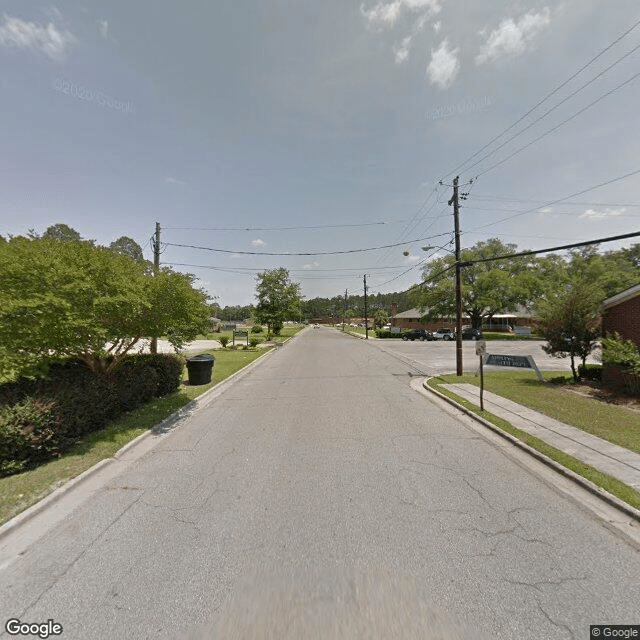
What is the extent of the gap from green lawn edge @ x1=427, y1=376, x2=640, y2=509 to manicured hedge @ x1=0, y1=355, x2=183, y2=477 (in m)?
8.50

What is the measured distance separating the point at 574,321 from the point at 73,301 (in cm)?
1552

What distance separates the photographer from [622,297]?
409 inches

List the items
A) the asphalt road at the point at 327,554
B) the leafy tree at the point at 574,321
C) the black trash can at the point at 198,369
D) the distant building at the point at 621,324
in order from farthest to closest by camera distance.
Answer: the black trash can at the point at 198,369
the leafy tree at the point at 574,321
the distant building at the point at 621,324
the asphalt road at the point at 327,554

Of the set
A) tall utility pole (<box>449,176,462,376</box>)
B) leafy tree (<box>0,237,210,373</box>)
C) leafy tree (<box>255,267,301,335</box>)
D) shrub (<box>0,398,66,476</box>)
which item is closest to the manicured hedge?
shrub (<box>0,398,66,476</box>)

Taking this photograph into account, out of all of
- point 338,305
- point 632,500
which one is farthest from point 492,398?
point 338,305

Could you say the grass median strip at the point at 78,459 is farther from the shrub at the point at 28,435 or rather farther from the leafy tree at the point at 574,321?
the leafy tree at the point at 574,321

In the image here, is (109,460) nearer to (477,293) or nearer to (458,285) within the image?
(458,285)

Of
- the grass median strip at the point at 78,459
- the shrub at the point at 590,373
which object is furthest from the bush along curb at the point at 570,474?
the shrub at the point at 590,373

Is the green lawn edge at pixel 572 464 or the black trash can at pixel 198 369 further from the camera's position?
the black trash can at pixel 198 369

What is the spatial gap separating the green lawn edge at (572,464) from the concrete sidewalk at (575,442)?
151mm

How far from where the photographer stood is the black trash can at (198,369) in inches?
452

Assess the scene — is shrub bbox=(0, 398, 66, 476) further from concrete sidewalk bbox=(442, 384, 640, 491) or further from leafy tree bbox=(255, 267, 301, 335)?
leafy tree bbox=(255, 267, 301, 335)

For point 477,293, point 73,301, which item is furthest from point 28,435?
point 477,293

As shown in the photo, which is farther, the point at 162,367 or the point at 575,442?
the point at 162,367
